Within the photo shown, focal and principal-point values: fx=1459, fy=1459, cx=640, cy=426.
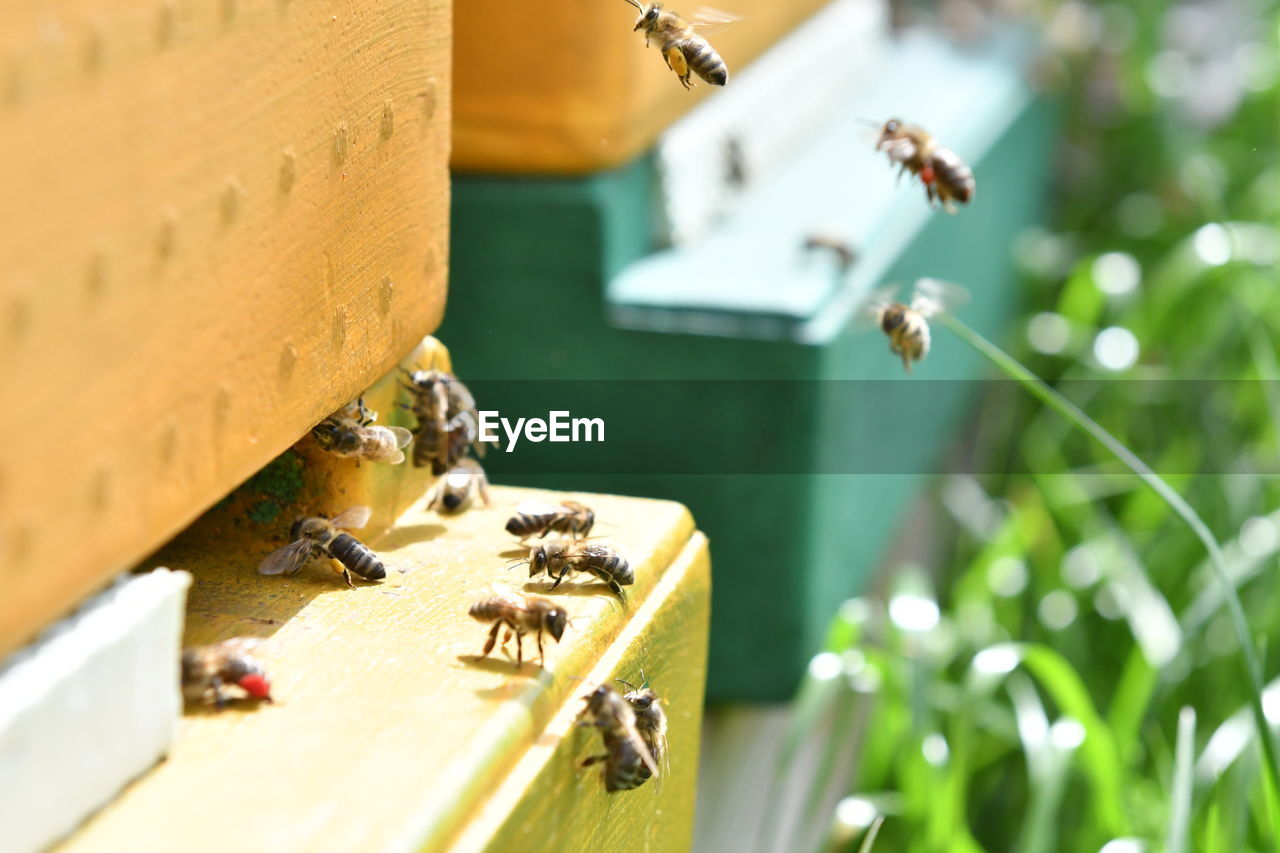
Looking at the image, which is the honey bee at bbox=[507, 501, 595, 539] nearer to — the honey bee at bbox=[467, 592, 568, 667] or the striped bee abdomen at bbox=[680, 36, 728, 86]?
the honey bee at bbox=[467, 592, 568, 667]

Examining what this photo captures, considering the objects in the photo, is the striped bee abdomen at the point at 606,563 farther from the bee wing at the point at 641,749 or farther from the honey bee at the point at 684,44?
the honey bee at the point at 684,44

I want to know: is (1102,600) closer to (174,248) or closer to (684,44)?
(684,44)

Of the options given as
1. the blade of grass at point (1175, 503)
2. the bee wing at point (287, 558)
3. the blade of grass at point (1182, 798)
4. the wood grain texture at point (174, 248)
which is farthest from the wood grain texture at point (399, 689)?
the blade of grass at point (1182, 798)

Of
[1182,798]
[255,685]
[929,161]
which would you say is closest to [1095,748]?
[1182,798]

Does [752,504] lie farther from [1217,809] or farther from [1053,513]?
[1217,809]

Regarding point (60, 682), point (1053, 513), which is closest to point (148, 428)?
point (60, 682)

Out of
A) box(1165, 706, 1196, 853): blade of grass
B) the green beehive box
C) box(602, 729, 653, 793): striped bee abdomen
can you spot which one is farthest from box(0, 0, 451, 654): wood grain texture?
the green beehive box
